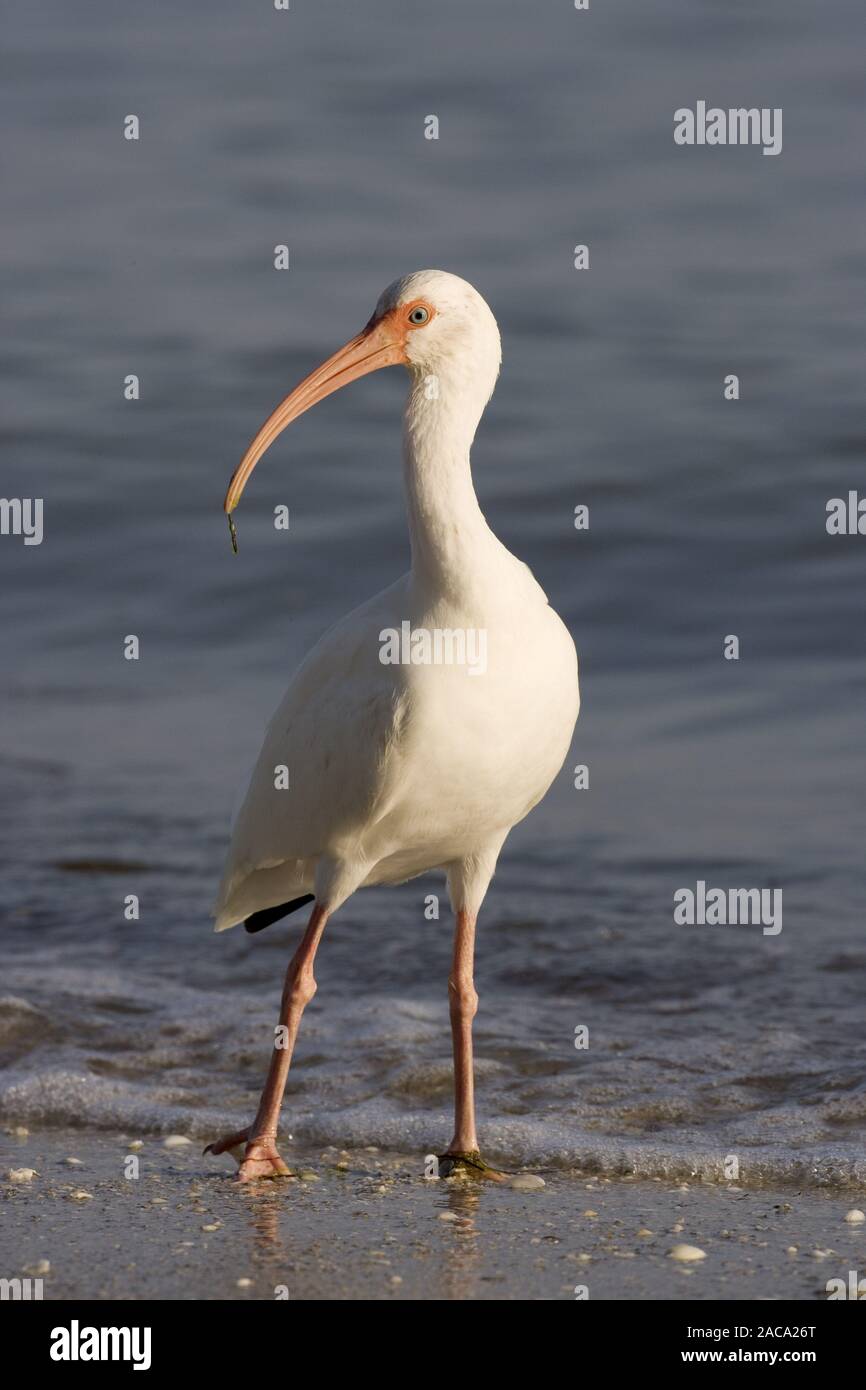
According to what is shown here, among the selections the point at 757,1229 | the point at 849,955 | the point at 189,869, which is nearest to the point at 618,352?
the point at 189,869

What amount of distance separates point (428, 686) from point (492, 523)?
30.6 feet

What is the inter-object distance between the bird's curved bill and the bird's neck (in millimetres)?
125

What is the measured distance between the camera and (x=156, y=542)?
14.7 metres

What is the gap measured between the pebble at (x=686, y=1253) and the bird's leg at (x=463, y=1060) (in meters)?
0.93

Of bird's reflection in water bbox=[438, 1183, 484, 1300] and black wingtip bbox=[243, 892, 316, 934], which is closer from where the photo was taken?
bird's reflection in water bbox=[438, 1183, 484, 1300]

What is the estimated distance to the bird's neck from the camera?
5.14 m

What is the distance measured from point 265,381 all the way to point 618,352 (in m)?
3.10

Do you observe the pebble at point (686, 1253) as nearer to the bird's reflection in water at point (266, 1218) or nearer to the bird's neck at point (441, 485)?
the bird's reflection in water at point (266, 1218)

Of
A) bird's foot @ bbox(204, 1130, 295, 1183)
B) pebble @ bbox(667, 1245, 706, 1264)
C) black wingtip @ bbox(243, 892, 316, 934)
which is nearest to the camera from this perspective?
pebble @ bbox(667, 1245, 706, 1264)

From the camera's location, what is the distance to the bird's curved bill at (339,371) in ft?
17.2

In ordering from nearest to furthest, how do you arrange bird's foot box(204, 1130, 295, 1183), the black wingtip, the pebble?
the pebble → bird's foot box(204, 1130, 295, 1183) → the black wingtip

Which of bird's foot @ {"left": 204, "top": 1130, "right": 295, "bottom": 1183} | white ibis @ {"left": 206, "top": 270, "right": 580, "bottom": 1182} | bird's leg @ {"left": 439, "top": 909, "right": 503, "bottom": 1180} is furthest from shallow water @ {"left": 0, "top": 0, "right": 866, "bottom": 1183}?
white ibis @ {"left": 206, "top": 270, "right": 580, "bottom": 1182}

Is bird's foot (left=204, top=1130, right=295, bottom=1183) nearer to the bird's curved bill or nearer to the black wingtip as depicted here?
the black wingtip

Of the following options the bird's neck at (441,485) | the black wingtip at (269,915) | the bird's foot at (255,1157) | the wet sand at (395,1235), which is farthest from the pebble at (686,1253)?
the black wingtip at (269,915)
